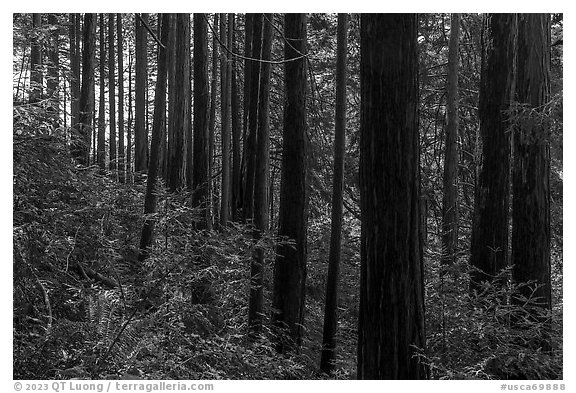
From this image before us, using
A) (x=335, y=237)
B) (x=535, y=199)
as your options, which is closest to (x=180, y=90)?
(x=335, y=237)

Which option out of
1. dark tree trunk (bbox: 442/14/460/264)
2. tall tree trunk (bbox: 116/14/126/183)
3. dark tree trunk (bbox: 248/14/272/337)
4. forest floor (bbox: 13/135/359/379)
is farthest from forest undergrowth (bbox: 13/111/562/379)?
tall tree trunk (bbox: 116/14/126/183)

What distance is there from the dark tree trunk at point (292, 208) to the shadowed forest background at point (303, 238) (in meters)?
0.02

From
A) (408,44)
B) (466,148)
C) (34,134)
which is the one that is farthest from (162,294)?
(466,148)

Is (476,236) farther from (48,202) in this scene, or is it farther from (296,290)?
(48,202)

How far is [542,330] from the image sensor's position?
26.9 ft

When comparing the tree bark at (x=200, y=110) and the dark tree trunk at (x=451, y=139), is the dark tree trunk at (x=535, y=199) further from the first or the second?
the tree bark at (x=200, y=110)

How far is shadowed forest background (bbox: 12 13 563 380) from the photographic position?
5.59 metres

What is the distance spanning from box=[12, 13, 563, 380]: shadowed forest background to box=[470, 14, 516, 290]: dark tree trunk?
3 cm

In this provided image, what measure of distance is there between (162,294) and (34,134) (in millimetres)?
2553

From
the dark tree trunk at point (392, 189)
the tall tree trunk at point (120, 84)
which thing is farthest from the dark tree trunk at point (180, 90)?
the tall tree trunk at point (120, 84)

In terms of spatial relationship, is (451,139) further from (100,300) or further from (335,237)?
(100,300)

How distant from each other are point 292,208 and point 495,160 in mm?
3450

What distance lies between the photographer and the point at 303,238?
33.1ft

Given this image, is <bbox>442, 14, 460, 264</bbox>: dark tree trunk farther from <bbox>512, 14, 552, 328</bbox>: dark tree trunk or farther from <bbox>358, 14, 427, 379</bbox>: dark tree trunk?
<bbox>358, 14, 427, 379</bbox>: dark tree trunk
